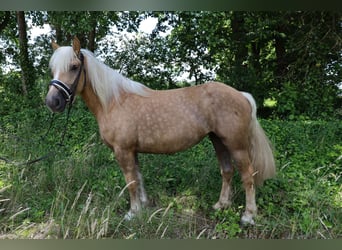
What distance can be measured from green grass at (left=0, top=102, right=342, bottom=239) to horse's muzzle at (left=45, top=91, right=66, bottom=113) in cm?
69

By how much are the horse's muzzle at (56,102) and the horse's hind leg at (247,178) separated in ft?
4.40

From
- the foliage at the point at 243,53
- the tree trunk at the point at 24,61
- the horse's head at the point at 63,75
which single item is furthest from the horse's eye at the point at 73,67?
the tree trunk at the point at 24,61

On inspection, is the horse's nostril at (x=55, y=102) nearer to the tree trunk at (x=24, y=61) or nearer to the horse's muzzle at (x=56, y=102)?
the horse's muzzle at (x=56, y=102)

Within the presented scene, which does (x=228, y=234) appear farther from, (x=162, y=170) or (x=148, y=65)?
(x=148, y=65)

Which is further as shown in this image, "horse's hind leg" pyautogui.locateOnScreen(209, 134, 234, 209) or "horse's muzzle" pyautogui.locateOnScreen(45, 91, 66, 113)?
"horse's hind leg" pyautogui.locateOnScreen(209, 134, 234, 209)

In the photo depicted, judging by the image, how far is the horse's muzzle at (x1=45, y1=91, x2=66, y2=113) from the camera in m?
2.10

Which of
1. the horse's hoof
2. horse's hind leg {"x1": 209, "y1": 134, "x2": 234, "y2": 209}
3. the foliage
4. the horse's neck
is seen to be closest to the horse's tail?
horse's hind leg {"x1": 209, "y1": 134, "x2": 234, "y2": 209}

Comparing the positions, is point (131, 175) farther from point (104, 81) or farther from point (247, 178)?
point (247, 178)

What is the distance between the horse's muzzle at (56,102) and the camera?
6.87 ft

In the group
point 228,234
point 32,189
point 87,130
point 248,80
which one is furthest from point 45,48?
point 228,234

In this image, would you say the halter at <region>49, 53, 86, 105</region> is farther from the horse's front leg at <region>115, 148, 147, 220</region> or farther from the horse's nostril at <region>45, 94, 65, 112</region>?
the horse's front leg at <region>115, 148, 147, 220</region>

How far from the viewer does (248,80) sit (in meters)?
4.23

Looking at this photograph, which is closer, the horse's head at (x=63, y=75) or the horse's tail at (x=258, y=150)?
the horse's head at (x=63, y=75)

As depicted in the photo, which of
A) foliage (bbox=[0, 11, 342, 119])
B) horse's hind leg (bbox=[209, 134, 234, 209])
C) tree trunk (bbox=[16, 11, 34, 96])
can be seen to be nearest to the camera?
horse's hind leg (bbox=[209, 134, 234, 209])
